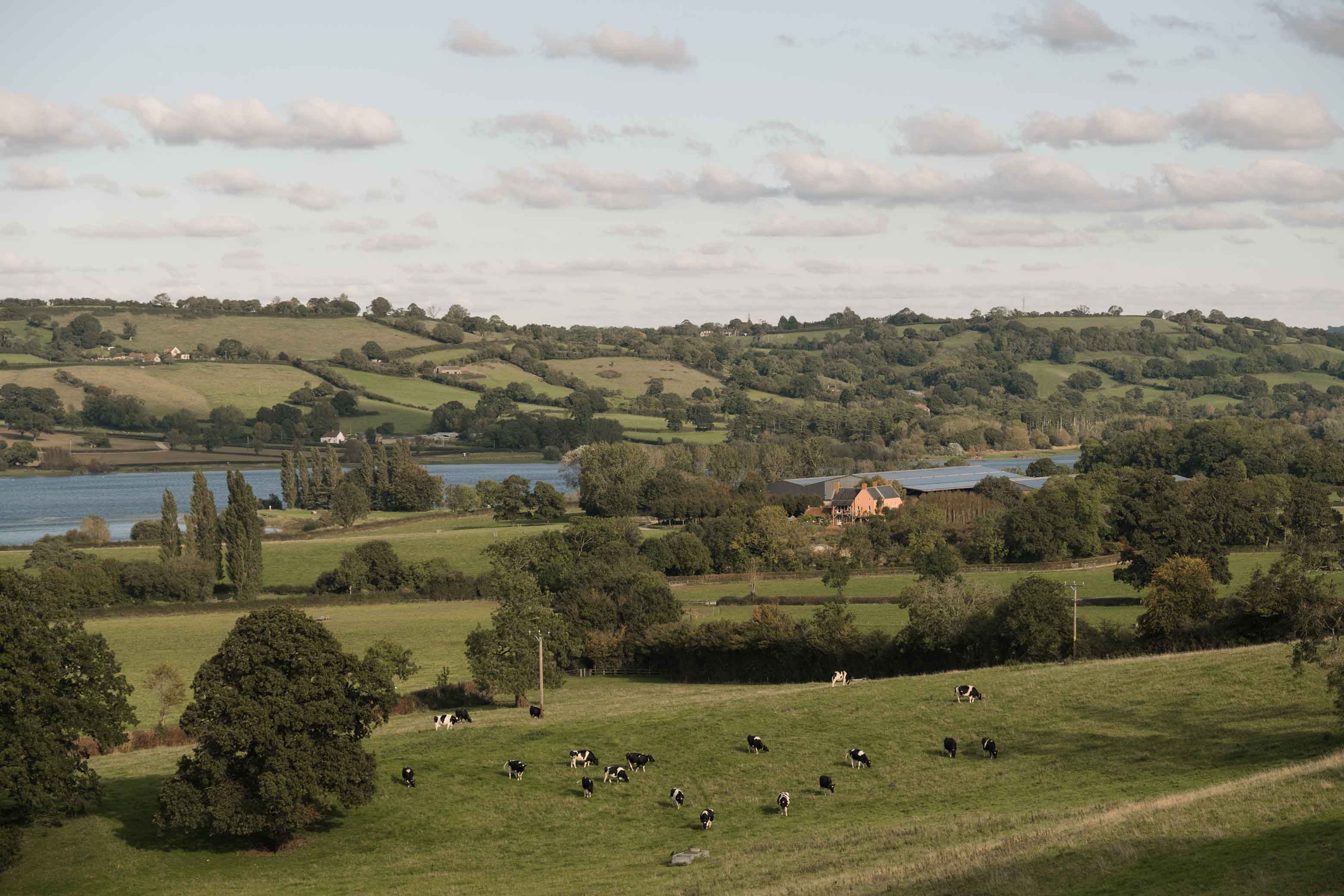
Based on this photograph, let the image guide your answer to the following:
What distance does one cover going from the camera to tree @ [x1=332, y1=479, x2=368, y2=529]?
5906 inches

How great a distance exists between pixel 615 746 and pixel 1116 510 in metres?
85.5

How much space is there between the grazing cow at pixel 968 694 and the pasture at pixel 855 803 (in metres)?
0.52

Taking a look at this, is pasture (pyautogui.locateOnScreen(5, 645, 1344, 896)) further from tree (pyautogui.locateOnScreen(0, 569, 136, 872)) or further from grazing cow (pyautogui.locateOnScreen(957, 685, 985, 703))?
tree (pyautogui.locateOnScreen(0, 569, 136, 872))

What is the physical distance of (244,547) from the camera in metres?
106

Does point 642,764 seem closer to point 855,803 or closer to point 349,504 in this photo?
point 855,803

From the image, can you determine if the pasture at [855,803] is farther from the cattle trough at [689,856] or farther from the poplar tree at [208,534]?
the poplar tree at [208,534]

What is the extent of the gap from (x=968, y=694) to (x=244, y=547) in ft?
238

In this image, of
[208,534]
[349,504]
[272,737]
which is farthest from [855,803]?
[349,504]

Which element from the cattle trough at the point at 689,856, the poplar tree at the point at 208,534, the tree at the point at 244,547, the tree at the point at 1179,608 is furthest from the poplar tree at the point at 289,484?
the cattle trough at the point at 689,856

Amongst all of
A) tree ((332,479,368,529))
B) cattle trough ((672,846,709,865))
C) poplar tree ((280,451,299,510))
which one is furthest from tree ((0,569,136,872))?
poplar tree ((280,451,299,510))

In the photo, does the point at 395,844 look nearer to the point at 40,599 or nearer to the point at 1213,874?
the point at 40,599

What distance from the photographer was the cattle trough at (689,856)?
33.5 m

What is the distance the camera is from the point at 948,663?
A: 2613 inches

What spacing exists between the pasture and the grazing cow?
518mm
